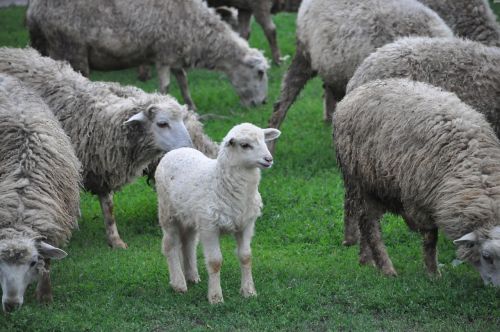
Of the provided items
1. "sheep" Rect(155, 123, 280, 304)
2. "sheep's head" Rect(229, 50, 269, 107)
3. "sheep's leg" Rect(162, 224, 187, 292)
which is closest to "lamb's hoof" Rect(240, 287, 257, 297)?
"sheep" Rect(155, 123, 280, 304)

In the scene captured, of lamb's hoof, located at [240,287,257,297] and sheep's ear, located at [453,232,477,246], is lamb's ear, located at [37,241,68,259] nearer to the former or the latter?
lamb's hoof, located at [240,287,257,297]

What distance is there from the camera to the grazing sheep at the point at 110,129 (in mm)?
9234

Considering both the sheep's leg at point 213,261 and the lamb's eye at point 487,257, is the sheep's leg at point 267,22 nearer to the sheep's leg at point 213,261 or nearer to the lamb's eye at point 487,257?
the sheep's leg at point 213,261

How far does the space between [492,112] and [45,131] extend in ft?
12.4

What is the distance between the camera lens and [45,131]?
7867 millimetres

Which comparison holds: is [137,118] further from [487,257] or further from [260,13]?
[260,13]

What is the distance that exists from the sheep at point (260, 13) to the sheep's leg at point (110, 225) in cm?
668

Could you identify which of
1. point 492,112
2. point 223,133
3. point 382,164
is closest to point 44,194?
point 382,164

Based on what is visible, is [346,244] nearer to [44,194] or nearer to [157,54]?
[44,194]

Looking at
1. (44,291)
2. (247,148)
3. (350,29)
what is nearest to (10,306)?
(44,291)

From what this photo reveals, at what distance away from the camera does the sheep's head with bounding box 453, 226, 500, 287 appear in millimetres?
6727

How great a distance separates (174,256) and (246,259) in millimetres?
613

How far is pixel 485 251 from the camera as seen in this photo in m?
6.75

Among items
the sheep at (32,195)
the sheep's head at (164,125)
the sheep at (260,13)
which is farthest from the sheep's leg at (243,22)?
the sheep at (32,195)
